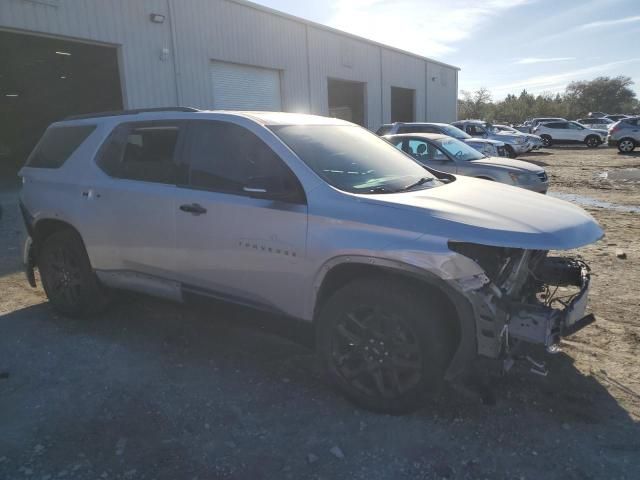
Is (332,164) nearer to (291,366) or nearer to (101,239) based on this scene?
(291,366)

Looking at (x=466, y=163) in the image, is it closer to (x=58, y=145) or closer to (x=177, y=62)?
(x=58, y=145)

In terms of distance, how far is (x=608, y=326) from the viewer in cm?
423

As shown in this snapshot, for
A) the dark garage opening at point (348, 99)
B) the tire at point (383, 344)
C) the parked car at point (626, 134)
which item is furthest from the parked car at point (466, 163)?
the parked car at point (626, 134)

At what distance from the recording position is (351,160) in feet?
12.0

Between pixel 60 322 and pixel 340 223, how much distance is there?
329 cm

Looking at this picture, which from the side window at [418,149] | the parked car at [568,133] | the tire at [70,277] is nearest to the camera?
the tire at [70,277]

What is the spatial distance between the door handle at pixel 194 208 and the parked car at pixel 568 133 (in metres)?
30.4

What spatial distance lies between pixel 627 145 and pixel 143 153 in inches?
967

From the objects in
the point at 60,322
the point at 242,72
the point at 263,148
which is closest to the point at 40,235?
the point at 60,322

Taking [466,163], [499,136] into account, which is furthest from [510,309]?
[499,136]

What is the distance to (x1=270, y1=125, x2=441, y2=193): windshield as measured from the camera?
335 cm

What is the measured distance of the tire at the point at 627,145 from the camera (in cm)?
2233

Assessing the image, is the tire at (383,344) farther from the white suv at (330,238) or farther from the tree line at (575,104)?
the tree line at (575,104)

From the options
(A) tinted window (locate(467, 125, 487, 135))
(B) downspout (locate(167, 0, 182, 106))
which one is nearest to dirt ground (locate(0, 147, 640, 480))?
(B) downspout (locate(167, 0, 182, 106))
